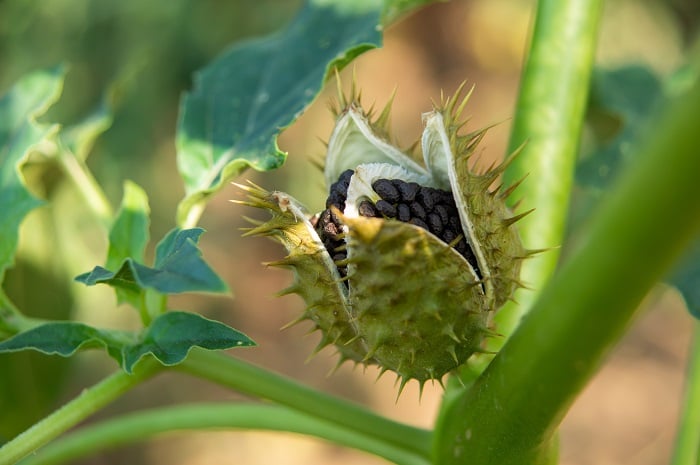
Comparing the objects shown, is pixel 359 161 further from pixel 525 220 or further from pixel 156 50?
pixel 156 50

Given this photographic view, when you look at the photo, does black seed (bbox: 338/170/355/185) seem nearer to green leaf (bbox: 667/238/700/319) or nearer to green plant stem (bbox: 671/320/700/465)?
green leaf (bbox: 667/238/700/319)

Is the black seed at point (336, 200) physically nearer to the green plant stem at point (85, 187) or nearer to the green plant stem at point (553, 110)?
the green plant stem at point (553, 110)

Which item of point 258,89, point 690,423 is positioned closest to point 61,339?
point 258,89

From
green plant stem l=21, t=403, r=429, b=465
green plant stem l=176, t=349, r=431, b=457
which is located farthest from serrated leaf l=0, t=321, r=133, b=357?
green plant stem l=21, t=403, r=429, b=465

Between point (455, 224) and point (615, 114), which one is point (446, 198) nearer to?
point (455, 224)

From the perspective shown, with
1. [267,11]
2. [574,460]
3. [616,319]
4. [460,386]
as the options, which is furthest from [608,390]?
[616,319]

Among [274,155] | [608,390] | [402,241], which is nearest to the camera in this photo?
[402,241]
